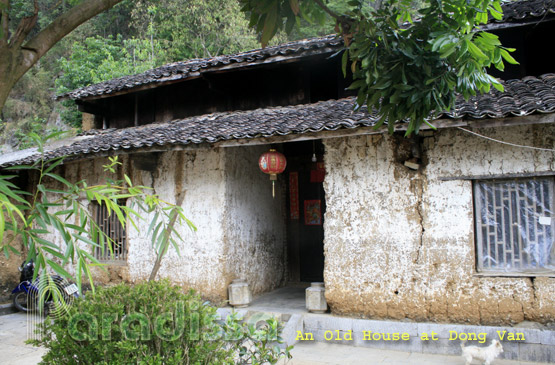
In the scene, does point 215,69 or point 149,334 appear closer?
point 149,334

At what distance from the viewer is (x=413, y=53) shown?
3617mm

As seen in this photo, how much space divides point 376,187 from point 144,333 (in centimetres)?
430

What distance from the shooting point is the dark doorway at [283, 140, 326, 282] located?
970 centimetres

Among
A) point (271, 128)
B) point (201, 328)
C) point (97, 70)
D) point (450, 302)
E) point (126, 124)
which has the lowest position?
point (450, 302)

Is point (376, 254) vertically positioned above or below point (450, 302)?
above

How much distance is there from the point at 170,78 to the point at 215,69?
1.22 meters

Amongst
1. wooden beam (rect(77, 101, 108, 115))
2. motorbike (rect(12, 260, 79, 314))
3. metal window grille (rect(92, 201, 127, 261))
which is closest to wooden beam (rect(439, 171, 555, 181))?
metal window grille (rect(92, 201, 127, 261))

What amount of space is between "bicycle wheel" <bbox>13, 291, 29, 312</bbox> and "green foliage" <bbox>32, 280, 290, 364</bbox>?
6.29 meters

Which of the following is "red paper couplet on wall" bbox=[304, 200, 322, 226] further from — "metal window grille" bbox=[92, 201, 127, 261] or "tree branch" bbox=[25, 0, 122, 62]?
"tree branch" bbox=[25, 0, 122, 62]

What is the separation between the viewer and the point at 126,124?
1084cm

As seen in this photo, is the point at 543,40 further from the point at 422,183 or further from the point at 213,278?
the point at 213,278

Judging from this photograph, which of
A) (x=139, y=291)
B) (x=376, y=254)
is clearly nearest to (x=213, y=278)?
(x=376, y=254)

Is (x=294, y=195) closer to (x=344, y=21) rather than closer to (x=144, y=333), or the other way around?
(x=344, y=21)

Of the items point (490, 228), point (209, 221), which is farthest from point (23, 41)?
point (490, 228)
